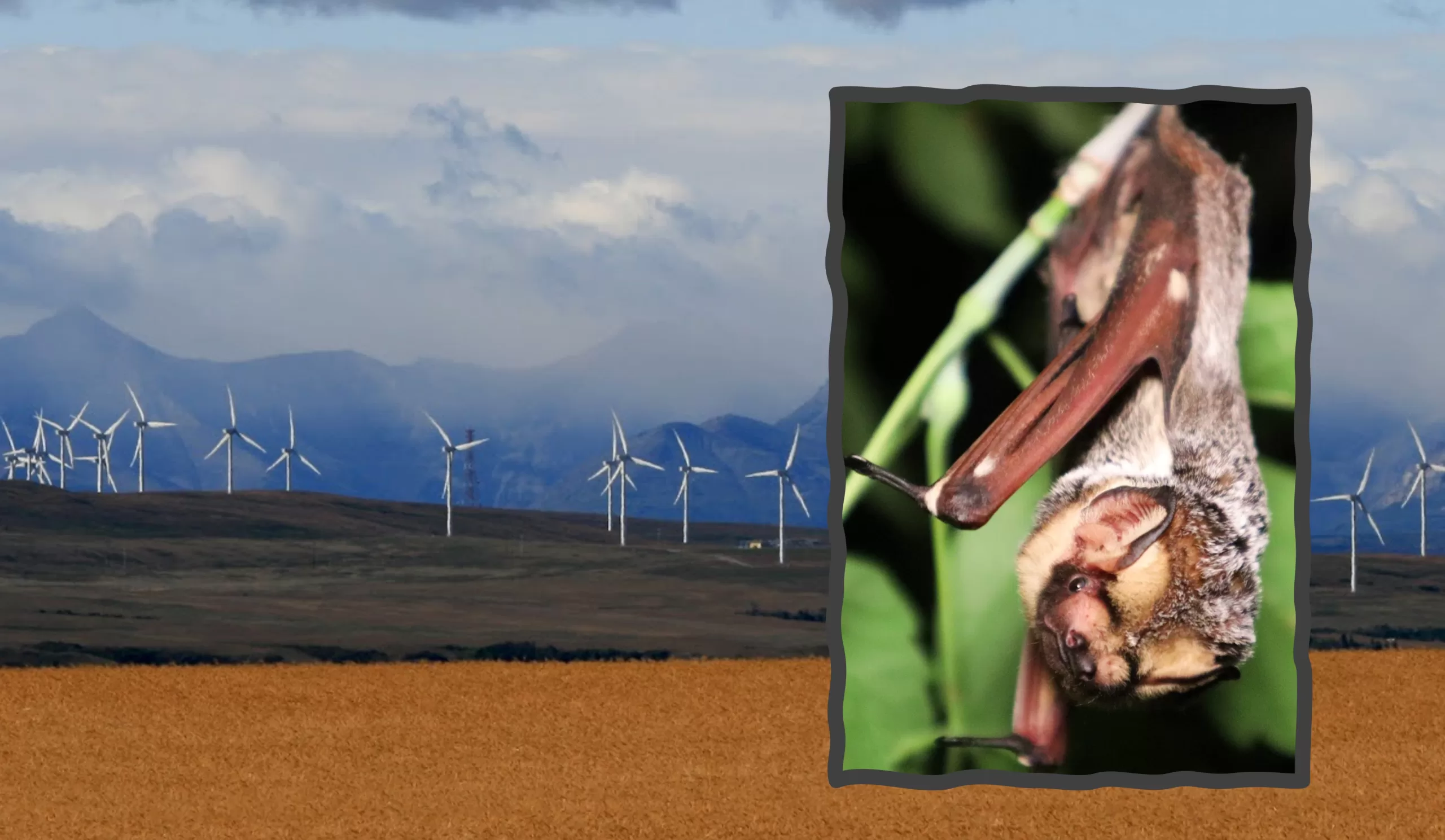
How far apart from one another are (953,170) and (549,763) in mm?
11891

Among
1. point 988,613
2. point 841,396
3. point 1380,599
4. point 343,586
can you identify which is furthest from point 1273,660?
point 1380,599

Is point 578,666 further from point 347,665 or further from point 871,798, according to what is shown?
point 871,798

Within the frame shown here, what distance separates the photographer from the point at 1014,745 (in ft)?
47.2

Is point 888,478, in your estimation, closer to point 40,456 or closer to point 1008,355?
point 1008,355

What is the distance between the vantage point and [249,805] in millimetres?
19875

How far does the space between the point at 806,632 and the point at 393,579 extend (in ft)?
91.3

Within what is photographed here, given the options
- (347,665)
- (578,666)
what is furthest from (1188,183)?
(347,665)

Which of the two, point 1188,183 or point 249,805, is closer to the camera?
point 1188,183

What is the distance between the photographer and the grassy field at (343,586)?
55.2 metres

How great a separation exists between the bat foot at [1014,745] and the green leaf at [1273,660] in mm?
1526

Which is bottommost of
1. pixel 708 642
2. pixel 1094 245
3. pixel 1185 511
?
pixel 708 642

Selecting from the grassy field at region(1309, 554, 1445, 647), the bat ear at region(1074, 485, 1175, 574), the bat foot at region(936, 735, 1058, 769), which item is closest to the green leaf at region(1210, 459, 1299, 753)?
the bat ear at region(1074, 485, 1175, 574)

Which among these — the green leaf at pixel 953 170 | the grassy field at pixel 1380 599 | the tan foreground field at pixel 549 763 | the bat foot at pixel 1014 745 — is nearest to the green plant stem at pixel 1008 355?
the green leaf at pixel 953 170

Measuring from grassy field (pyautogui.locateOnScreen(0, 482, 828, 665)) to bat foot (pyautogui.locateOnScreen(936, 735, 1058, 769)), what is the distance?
28.9 meters
